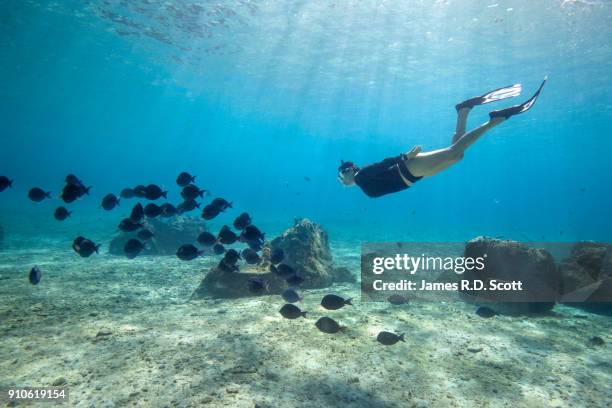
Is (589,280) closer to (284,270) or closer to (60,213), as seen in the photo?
(284,270)

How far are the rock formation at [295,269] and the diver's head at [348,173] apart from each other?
13.5 ft

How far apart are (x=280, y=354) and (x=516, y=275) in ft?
24.6

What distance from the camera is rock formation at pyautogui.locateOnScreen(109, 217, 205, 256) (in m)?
16.8

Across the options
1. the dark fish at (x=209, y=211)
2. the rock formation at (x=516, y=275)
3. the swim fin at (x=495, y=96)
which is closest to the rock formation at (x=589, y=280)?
the rock formation at (x=516, y=275)

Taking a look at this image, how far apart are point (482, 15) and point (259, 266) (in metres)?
23.7

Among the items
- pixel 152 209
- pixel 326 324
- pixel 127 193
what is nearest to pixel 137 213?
pixel 152 209

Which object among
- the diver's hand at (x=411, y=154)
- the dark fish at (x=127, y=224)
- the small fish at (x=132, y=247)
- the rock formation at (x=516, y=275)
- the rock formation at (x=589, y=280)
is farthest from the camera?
the rock formation at (x=589, y=280)

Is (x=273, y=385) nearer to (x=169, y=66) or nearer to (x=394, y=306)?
(x=394, y=306)

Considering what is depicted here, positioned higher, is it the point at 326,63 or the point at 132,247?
the point at 326,63

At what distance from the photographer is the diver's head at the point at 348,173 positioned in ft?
23.2

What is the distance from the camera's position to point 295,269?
10.4 metres

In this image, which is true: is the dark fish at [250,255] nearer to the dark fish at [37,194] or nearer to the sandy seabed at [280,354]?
the sandy seabed at [280,354]

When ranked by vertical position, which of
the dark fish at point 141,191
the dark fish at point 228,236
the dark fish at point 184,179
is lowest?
the dark fish at point 228,236

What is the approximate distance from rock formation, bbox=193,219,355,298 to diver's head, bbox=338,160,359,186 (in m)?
4.10
